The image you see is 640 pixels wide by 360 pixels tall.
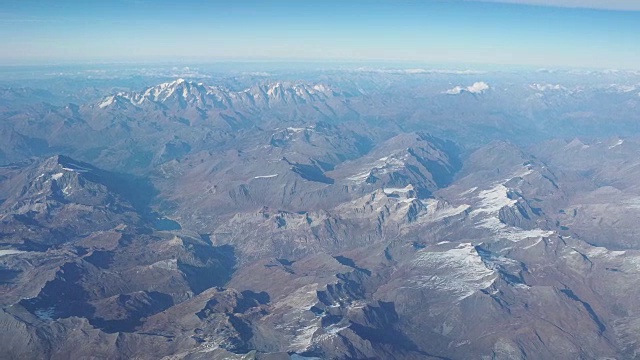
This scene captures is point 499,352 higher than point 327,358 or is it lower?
lower

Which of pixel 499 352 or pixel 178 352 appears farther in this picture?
pixel 499 352

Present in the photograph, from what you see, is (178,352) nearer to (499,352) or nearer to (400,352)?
(400,352)

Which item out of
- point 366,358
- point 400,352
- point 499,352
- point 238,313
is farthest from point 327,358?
point 499,352

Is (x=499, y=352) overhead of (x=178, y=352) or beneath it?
beneath

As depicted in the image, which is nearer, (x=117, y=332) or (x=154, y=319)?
(x=117, y=332)

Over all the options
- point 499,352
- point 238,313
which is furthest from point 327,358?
point 499,352

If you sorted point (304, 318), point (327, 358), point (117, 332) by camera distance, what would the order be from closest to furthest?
point (327, 358), point (117, 332), point (304, 318)

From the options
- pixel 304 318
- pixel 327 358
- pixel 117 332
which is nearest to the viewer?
pixel 327 358

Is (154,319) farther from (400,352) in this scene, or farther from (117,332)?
(400,352)

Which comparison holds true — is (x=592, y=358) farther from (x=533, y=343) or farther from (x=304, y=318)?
(x=304, y=318)
